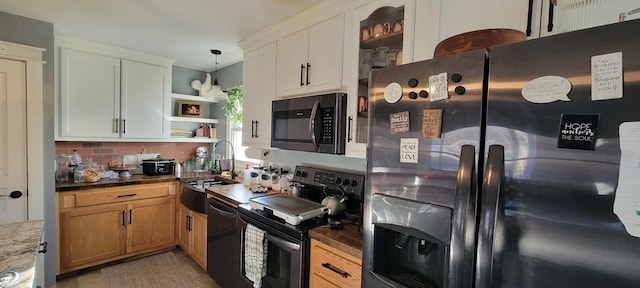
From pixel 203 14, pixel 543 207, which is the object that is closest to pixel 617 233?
pixel 543 207

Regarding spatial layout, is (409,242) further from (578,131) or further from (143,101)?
(143,101)

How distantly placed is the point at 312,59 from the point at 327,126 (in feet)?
1.76

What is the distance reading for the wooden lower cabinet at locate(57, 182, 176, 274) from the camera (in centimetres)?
261

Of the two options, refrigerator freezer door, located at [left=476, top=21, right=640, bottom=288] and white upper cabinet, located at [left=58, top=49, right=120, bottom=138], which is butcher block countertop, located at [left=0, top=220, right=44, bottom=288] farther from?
white upper cabinet, located at [left=58, top=49, right=120, bottom=138]

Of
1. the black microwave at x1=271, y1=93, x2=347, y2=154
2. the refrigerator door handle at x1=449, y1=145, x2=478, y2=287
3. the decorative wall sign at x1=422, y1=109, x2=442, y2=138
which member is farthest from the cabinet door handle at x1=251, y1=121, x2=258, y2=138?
the refrigerator door handle at x1=449, y1=145, x2=478, y2=287

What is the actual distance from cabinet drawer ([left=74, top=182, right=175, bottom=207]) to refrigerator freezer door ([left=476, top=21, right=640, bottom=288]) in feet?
10.4

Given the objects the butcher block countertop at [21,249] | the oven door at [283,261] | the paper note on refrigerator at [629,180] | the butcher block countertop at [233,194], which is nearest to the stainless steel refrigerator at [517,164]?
the paper note on refrigerator at [629,180]

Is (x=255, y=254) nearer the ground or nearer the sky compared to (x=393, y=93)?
nearer the ground

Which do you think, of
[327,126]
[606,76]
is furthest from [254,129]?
[606,76]

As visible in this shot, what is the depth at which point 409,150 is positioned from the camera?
100 centimetres

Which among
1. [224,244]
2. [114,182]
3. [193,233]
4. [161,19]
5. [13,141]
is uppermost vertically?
[161,19]

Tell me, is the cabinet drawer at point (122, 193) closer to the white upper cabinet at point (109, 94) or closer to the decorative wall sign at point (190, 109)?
the white upper cabinet at point (109, 94)

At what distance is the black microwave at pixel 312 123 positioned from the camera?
5.83 feet

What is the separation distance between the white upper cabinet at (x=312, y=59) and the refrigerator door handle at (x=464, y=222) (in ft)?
3.67
